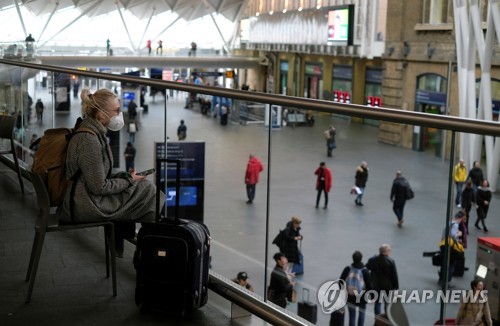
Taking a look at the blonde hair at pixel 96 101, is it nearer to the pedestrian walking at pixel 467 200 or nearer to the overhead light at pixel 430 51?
the pedestrian walking at pixel 467 200

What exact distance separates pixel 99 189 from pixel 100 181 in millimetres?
48

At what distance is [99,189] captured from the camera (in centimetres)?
440

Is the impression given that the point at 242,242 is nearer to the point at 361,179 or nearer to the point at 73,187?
the point at 361,179

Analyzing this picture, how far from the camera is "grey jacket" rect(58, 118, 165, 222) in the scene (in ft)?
14.4

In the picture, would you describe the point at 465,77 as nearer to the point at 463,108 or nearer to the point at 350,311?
the point at 463,108

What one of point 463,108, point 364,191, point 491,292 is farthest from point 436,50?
point 491,292

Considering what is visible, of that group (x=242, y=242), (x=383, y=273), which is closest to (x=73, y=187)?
(x=383, y=273)

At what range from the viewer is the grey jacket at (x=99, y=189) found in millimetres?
4398

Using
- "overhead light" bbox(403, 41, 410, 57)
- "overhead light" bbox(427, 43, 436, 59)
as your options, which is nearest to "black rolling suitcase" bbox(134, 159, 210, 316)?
"overhead light" bbox(427, 43, 436, 59)

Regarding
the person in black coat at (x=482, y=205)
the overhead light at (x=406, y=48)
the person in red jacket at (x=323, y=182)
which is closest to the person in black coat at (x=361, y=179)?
the person in red jacket at (x=323, y=182)

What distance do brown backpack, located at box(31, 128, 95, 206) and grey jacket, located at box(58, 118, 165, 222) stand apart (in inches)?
2.9

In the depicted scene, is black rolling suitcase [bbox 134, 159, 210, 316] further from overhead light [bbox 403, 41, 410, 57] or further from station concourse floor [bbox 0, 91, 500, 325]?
overhead light [bbox 403, 41, 410, 57]

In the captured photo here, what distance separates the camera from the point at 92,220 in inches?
178

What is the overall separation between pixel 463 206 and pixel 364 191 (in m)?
22.2
